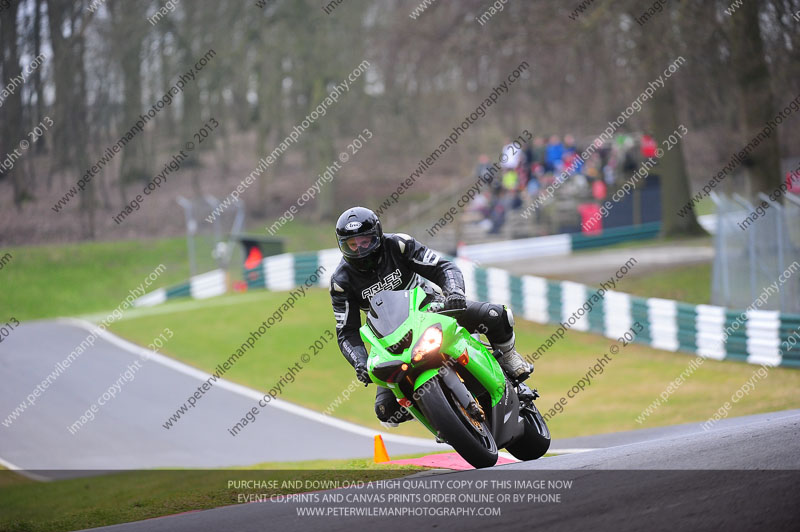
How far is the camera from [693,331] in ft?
55.1

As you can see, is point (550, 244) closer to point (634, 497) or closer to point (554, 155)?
point (554, 155)

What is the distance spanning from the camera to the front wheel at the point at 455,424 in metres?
6.21

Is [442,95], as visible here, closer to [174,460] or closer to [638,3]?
[638,3]

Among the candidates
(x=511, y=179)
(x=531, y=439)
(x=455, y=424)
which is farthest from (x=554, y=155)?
(x=455, y=424)

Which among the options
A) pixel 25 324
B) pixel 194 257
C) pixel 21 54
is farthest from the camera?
pixel 21 54

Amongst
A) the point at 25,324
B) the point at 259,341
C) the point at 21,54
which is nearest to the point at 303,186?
the point at 21,54

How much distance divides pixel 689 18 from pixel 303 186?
88.2 feet

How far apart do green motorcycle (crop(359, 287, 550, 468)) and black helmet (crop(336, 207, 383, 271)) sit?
0.47 meters

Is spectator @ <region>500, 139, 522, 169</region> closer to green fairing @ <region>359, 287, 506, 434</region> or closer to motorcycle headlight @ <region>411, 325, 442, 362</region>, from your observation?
green fairing @ <region>359, 287, 506, 434</region>

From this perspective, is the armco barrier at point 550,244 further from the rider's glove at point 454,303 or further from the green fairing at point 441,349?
the rider's glove at point 454,303

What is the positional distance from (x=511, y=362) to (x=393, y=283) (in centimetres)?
112

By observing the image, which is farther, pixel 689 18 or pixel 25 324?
pixel 25 324

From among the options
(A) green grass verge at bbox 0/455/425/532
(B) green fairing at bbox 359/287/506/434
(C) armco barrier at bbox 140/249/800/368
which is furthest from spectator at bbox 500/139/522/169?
(B) green fairing at bbox 359/287/506/434

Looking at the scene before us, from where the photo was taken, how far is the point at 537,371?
17.5 metres
